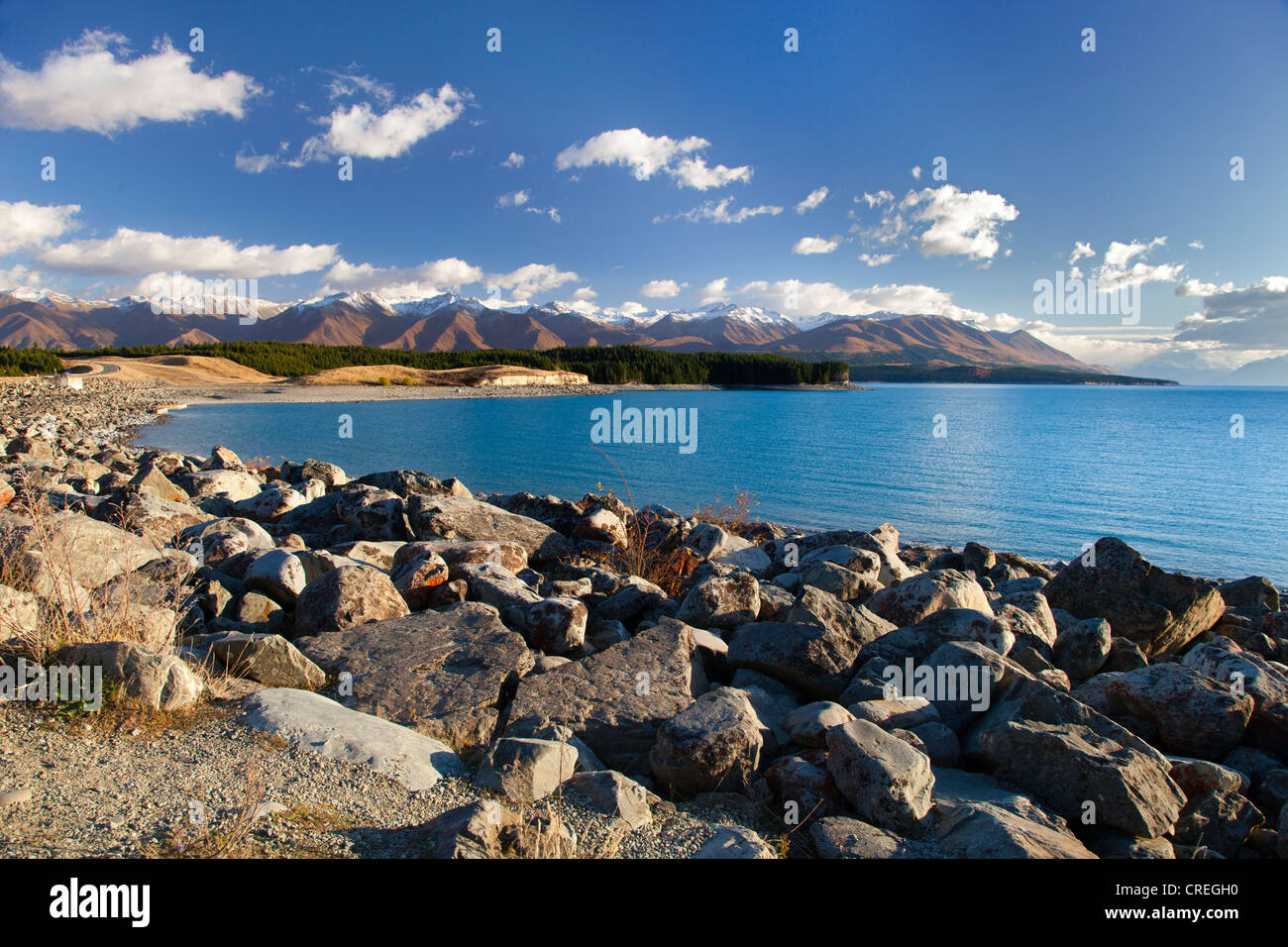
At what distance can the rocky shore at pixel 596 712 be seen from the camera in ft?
10.9

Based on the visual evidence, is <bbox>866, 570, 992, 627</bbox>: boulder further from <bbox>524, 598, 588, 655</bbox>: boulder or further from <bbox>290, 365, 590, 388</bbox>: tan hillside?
<bbox>290, 365, 590, 388</bbox>: tan hillside

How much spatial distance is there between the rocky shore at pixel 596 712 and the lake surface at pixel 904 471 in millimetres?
14294

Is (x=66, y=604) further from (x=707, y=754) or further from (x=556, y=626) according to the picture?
(x=707, y=754)

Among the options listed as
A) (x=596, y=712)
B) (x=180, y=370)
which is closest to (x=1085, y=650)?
(x=596, y=712)

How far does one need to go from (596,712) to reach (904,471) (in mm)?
29950

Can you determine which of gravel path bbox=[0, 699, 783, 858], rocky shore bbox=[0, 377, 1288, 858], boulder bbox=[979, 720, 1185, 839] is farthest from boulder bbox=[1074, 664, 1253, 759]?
gravel path bbox=[0, 699, 783, 858]

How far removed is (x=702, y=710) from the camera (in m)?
4.26

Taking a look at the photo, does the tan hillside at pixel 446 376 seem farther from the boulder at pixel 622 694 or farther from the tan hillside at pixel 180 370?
the boulder at pixel 622 694

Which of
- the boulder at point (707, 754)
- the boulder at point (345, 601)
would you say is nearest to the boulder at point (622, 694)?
the boulder at point (707, 754)

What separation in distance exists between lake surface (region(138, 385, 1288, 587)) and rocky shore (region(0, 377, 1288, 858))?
46.9 ft

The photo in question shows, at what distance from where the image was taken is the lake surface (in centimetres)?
2077
